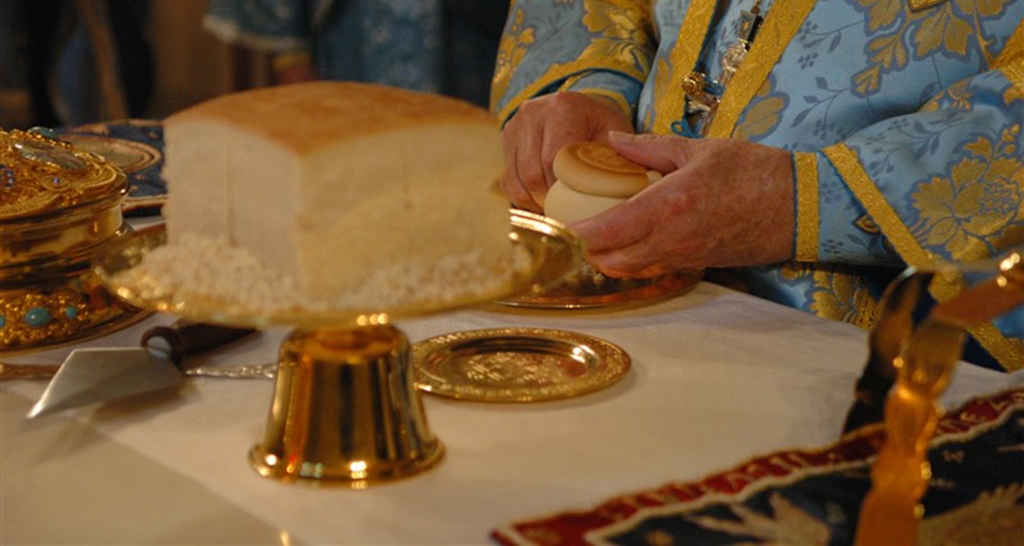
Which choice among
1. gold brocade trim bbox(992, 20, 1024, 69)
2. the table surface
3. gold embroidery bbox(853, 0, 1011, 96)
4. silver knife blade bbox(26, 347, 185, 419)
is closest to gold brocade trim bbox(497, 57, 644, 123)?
gold embroidery bbox(853, 0, 1011, 96)

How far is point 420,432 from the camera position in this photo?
0.79m

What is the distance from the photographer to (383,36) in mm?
3062

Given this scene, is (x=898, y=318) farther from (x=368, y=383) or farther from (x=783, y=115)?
(x=783, y=115)

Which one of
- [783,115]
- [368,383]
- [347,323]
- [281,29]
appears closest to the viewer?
[347,323]

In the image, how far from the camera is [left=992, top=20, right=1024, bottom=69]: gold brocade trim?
128cm

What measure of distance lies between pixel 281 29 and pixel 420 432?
2.47m

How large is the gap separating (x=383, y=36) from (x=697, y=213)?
6.48ft

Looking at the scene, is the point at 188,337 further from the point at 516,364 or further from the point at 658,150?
the point at 658,150

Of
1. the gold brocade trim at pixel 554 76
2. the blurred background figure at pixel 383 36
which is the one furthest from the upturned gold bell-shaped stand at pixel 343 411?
the blurred background figure at pixel 383 36

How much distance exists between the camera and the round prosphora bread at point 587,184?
1179 mm

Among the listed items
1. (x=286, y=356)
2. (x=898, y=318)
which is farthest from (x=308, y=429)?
(x=898, y=318)

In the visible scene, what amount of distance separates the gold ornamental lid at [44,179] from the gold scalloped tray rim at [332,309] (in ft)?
0.61

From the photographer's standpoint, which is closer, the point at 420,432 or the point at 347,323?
the point at 347,323

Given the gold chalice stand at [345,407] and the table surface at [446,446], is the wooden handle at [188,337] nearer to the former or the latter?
the table surface at [446,446]
